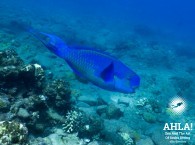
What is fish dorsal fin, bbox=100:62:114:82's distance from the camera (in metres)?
2.83

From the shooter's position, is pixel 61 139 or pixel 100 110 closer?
pixel 61 139

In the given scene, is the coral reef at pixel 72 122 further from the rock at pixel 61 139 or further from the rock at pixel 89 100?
the rock at pixel 89 100

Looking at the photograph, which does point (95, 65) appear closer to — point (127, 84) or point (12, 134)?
point (127, 84)

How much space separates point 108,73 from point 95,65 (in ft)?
0.57

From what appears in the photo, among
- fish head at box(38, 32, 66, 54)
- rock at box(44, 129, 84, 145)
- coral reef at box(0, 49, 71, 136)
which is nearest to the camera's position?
fish head at box(38, 32, 66, 54)

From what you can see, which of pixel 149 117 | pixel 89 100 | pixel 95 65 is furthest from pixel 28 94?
pixel 149 117

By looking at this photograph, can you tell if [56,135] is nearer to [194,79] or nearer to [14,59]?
[14,59]

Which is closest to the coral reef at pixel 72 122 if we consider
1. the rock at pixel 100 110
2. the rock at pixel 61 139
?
the rock at pixel 61 139

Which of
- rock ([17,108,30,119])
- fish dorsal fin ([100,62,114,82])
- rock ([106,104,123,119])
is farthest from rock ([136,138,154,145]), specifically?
fish dorsal fin ([100,62,114,82])

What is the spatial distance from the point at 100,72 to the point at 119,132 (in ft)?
18.1

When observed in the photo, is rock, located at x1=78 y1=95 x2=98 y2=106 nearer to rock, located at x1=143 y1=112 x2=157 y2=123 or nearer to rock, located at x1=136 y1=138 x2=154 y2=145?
rock, located at x1=143 y1=112 x2=157 y2=123

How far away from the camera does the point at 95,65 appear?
284 centimetres

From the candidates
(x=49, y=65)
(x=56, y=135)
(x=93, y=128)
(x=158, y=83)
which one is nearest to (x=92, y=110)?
(x=93, y=128)

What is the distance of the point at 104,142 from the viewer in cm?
685
